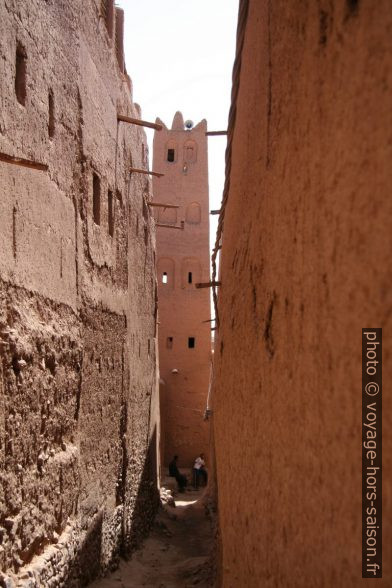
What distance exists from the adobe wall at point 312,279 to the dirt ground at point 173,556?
3790 millimetres

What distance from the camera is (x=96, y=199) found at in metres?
7.05

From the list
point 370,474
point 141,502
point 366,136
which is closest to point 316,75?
point 366,136

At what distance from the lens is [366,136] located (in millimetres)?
1562

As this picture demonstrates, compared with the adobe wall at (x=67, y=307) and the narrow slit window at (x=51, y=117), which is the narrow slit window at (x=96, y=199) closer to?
the adobe wall at (x=67, y=307)

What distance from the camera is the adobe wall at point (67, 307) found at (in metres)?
4.52

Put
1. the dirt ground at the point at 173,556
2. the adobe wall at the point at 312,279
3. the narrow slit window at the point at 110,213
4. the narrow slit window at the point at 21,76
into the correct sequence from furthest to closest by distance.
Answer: the narrow slit window at the point at 110,213, the dirt ground at the point at 173,556, the narrow slit window at the point at 21,76, the adobe wall at the point at 312,279

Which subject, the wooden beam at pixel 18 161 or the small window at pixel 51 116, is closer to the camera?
the wooden beam at pixel 18 161

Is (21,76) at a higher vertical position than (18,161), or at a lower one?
higher

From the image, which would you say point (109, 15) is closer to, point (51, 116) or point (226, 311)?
point (51, 116)

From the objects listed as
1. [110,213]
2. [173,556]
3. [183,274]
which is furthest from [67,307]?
[183,274]

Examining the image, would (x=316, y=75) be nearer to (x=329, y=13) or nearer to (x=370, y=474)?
(x=329, y=13)

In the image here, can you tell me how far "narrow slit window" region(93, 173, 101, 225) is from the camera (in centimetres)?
696

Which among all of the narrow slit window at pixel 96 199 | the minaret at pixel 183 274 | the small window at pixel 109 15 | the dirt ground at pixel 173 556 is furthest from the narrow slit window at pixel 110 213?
the minaret at pixel 183 274

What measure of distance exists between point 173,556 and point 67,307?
14.1ft
